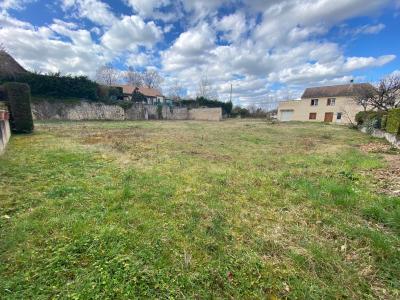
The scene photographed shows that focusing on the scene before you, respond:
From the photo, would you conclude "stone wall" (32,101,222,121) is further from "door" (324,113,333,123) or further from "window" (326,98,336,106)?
"window" (326,98,336,106)

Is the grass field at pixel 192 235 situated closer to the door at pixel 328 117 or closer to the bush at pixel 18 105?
the bush at pixel 18 105

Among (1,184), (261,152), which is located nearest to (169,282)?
(1,184)

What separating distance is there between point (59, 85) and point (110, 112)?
5.02 meters

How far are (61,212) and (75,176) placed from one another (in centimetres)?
152

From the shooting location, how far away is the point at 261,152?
23.0ft

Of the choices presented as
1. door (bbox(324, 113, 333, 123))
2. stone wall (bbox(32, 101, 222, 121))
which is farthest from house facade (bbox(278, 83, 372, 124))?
stone wall (bbox(32, 101, 222, 121))

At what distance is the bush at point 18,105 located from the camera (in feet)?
26.7

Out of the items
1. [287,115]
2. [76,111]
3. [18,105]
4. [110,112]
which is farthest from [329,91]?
[18,105]

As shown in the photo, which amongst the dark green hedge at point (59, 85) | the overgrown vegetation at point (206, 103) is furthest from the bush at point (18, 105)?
the overgrown vegetation at point (206, 103)

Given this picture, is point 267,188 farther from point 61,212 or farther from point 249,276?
point 61,212

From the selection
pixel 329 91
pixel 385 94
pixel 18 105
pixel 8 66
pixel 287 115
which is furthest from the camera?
pixel 287 115

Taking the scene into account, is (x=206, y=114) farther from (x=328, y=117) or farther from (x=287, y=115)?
(x=328, y=117)

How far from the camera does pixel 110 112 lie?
871 inches

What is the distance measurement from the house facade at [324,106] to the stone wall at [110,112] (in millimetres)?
13418
